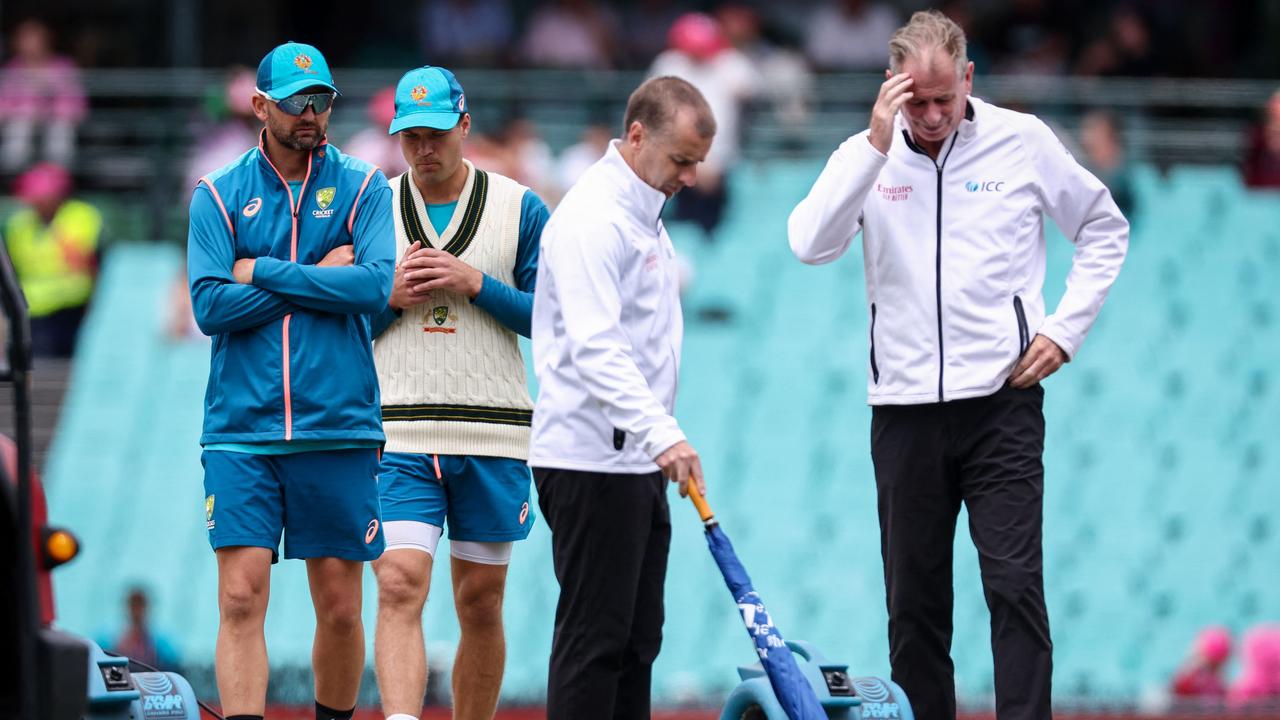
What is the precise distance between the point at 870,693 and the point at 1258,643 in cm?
704

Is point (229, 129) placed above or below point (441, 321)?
above

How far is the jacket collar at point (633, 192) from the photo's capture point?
20.7 feet

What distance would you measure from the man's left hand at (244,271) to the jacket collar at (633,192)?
3.88 ft

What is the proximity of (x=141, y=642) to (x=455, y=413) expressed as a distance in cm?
606

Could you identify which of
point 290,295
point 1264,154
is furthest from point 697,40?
point 290,295

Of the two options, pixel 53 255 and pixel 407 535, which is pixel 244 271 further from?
pixel 53 255

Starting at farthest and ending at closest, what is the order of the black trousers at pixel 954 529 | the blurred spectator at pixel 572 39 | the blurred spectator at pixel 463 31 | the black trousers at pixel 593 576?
the blurred spectator at pixel 463 31, the blurred spectator at pixel 572 39, the black trousers at pixel 954 529, the black trousers at pixel 593 576

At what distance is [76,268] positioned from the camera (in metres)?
16.2

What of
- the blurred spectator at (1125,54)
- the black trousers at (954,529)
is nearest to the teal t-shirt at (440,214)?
the black trousers at (954,529)

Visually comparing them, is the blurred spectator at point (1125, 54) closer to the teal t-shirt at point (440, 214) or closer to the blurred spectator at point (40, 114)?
the blurred spectator at point (40, 114)

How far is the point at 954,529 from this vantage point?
678 centimetres

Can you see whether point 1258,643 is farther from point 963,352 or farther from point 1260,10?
point 1260,10

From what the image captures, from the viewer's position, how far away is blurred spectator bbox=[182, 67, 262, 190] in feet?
51.6

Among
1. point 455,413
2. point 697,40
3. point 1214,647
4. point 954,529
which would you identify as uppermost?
point 697,40
